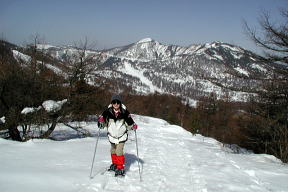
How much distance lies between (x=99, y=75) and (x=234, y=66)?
8.79 m

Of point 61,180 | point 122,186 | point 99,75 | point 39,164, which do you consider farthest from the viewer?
point 99,75

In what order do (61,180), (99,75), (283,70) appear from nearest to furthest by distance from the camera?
(61,180) < (283,70) < (99,75)

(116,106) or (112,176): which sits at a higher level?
(116,106)

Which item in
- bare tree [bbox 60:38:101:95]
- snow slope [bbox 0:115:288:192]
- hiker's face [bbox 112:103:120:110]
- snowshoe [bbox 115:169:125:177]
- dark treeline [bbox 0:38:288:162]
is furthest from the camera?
bare tree [bbox 60:38:101:95]

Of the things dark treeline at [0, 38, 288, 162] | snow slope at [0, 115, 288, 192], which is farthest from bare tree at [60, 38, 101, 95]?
snow slope at [0, 115, 288, 192]

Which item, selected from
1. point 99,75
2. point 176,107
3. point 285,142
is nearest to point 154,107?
point 176,107

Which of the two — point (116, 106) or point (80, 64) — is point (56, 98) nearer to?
point (80, 64)

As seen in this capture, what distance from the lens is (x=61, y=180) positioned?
4.99 meters

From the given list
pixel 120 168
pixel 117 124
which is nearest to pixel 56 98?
pixel 117 124

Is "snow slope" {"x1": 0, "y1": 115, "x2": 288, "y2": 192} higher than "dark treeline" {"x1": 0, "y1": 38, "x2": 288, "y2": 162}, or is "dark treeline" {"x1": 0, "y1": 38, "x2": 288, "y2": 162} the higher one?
"dark treeline" {"x1": 0, "y1": 38, "x2": 288, "y2": 162}

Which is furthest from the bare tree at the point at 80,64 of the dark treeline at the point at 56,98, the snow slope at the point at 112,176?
the snow slope at the point at 112,176

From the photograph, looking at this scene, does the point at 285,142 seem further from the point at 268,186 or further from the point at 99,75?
the point at 99,75

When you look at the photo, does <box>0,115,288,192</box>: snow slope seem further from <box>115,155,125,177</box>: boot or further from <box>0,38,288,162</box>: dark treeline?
<box>0,38,288,162</box>: dark treeline

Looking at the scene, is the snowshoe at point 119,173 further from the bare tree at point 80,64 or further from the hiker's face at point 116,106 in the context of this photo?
the bare tree at point 80,64
